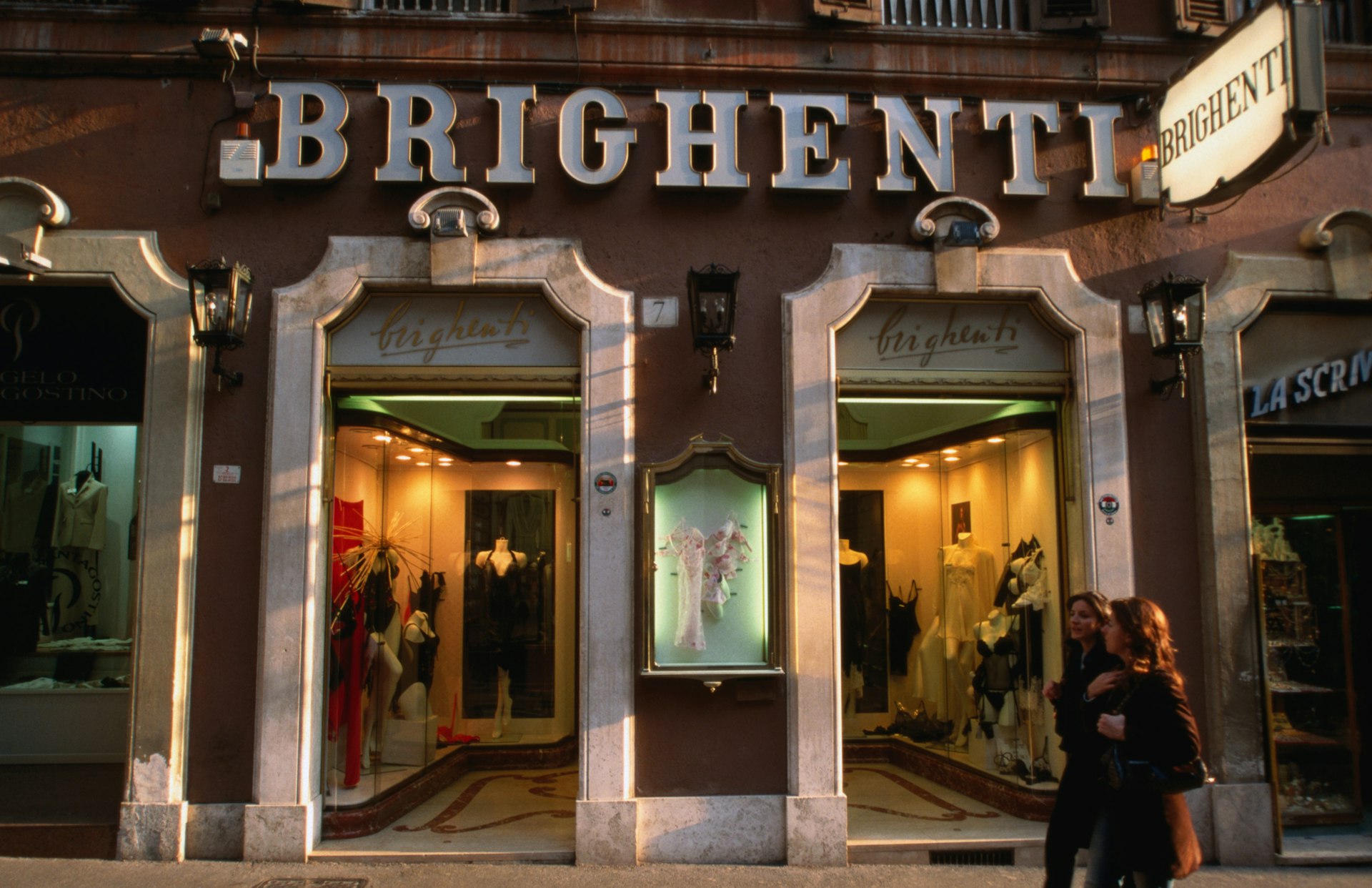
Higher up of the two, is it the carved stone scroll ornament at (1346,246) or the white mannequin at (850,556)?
the carved stone scroll ornament at (1346,246)

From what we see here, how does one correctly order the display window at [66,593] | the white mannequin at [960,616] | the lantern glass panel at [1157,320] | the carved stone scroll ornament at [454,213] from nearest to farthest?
the lantern glass panel at [1157,320]
the carved stone scroll ornament at [454,213]
the display window at [66,593]
the white mannequin at [960,616]

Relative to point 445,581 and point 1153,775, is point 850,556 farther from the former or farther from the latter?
point 1153,775

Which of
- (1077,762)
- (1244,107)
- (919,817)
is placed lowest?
(919,817)

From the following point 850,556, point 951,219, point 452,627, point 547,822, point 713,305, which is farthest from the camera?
point 850,556

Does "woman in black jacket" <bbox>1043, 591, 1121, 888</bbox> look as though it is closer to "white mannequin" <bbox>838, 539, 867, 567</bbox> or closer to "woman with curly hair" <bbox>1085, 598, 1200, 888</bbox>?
"woman with curly hair" <bbox>1085, 598, 1200, 888</bbox>

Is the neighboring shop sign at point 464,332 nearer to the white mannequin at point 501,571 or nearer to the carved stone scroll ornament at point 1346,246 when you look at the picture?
the white mannequin at point 501,571

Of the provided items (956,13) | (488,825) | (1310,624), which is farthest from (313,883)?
(956,13)

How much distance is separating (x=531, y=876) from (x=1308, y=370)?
6465 millimetres

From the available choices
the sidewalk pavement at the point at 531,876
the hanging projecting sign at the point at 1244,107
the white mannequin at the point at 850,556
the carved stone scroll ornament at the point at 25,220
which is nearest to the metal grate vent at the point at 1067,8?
the hanging projecting sign at the point at 1244,107

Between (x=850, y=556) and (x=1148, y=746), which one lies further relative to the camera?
(x=850, y=556)

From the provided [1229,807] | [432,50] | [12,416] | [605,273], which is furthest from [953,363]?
[12,416]

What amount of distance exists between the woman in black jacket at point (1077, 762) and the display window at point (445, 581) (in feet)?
12.7

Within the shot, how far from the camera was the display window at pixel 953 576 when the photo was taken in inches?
307

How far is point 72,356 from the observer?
24.1ft
